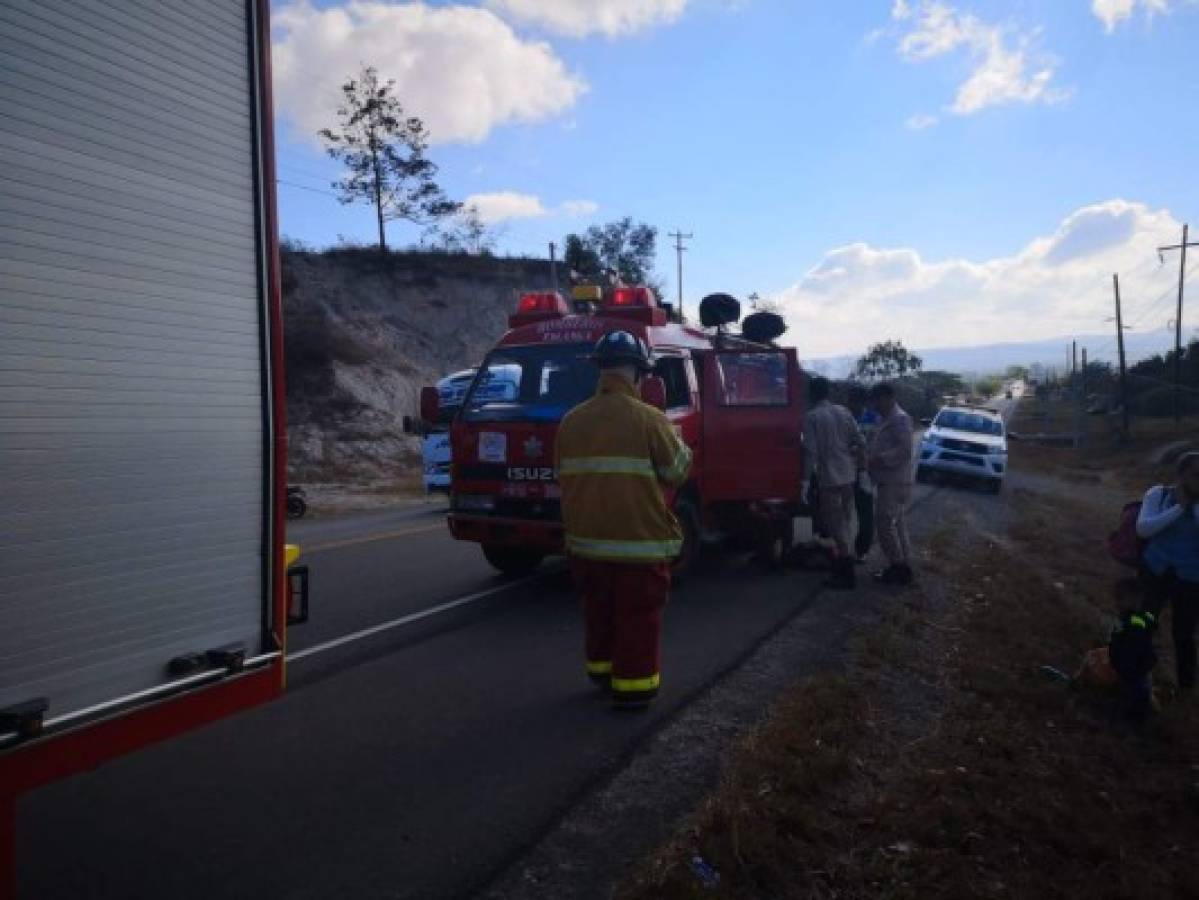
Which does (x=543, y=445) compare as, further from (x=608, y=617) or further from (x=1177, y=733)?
(x=1177, y=733)

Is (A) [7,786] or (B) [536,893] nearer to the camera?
(A) [7,786]

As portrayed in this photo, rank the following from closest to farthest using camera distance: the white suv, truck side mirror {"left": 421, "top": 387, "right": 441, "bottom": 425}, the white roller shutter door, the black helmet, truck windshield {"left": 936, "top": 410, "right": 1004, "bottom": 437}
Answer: the white roller shutter door < the black helmet < truck side mirror {"left": 421, "top": 387, "right": 441, "bottom": 425} < the white suv < truck windshield {"left": 936, "top": 410, "right": 1004, "bottom": 437}

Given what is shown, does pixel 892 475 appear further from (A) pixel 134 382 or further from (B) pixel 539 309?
(A) pixel 134 382

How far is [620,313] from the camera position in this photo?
8.09 metres

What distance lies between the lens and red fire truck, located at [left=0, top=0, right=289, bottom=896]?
2.31 m

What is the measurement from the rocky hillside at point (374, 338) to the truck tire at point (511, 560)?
14.8m

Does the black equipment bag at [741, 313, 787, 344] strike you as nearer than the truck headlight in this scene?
No

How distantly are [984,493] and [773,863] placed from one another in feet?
60.8

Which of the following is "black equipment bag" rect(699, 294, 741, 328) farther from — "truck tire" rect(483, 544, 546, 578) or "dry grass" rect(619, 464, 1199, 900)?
"dry grass" rect(619, 464, 1199, 900)

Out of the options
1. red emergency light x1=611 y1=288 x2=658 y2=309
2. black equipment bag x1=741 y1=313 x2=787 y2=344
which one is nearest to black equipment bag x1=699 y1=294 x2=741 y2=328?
black equipment bag x1=741 y1=313 x2=787 y2=344

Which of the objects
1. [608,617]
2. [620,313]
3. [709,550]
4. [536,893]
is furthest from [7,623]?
[709,550]

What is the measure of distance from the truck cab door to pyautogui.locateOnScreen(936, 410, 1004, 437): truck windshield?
47.9ft

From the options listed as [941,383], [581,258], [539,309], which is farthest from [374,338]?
[941,383]

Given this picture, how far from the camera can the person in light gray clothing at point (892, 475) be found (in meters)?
8.35
